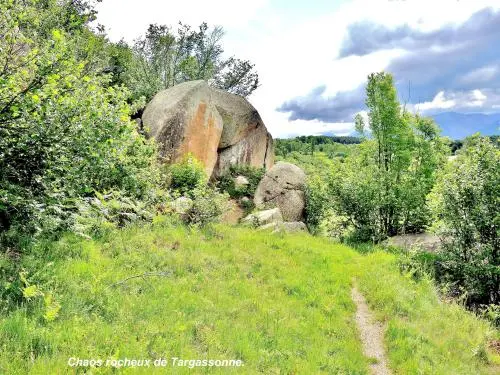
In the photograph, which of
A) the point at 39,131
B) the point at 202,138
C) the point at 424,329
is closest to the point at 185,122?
the point at 202,138

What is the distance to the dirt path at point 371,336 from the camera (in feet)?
29.8

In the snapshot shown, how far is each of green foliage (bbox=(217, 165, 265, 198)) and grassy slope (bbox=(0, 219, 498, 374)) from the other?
1386 cm

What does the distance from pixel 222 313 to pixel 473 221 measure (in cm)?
1211

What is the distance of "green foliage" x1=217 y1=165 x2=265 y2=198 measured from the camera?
29156mm

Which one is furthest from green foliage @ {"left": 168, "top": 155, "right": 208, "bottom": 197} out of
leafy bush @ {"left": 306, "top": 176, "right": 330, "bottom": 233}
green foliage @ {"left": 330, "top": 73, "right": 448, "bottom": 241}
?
green foliage @ {"left": 330, "top": 73, "right": 448, "bottom": 241}

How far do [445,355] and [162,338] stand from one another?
280 inches

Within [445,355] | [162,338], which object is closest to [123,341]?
[162,338]

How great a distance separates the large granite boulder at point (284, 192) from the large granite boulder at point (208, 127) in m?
4.18

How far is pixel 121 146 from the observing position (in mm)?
10625

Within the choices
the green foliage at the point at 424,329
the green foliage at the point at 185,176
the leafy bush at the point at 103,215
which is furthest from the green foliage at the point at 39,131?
the green foliage at the point at 185,176

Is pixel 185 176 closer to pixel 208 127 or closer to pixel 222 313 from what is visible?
pixel 208 127

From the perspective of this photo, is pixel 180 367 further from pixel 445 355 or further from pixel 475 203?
pixel 475 203

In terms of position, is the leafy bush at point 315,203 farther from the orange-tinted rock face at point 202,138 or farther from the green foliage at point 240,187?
the orange-tinted rock face at point 202,138

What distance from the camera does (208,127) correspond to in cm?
2720
